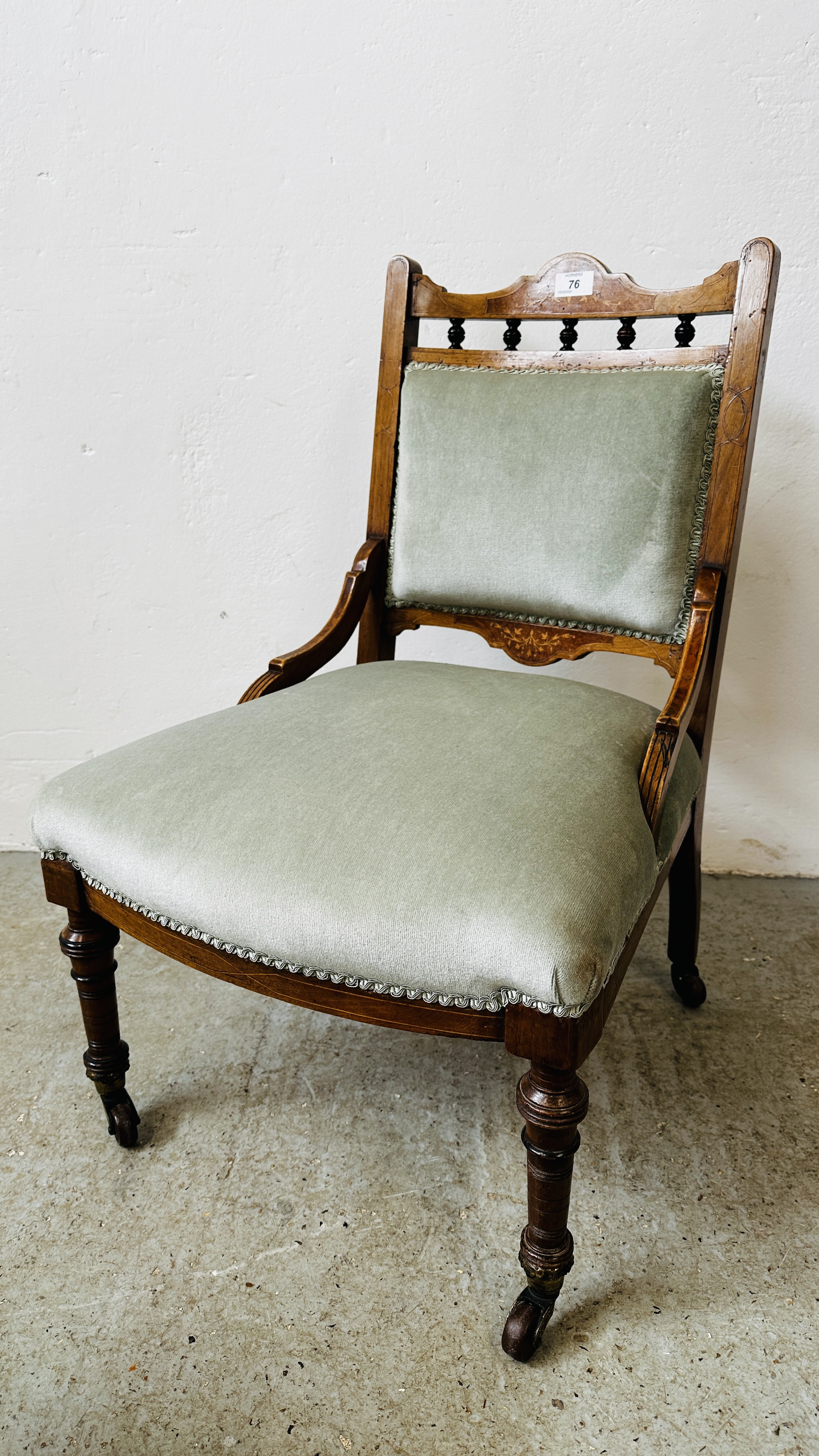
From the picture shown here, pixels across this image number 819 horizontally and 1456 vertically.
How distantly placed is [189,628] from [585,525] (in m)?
0.92

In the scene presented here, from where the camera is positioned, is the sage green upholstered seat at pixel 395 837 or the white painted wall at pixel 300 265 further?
the white painted wall at pixel 300 265

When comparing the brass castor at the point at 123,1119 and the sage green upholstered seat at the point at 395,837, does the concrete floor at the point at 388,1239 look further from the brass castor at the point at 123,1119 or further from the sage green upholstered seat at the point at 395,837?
the sage green upholstered seat at the point at 395,837

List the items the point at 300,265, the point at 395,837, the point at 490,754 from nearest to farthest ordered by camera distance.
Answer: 1. the point at 395,837
2. the point at 490,754
3. the point at 300,265

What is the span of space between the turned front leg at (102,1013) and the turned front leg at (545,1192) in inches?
19.1

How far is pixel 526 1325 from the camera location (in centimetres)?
89

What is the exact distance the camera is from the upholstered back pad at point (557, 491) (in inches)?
43.8

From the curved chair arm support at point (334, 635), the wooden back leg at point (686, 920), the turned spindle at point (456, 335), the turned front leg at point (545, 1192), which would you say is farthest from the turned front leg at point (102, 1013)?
the turned spindle at point (456, 335)

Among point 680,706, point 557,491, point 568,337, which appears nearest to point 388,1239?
point 680,706

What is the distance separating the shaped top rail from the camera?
112 centimetres

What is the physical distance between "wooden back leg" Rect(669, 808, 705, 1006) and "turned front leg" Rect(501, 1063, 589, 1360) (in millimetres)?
527

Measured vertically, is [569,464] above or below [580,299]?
below

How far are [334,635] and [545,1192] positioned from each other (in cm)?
72

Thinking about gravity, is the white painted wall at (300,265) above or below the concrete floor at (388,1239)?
above

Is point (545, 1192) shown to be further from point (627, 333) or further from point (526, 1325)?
point (627, 333)
